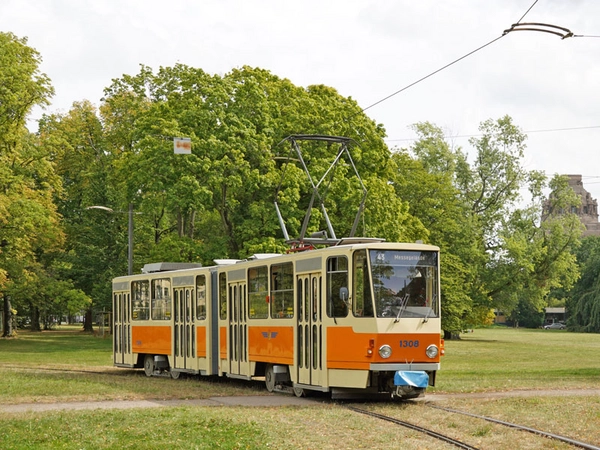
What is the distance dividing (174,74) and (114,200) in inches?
366

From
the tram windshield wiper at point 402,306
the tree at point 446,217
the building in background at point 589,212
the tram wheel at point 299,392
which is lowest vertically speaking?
the tram wheel at point 299,392

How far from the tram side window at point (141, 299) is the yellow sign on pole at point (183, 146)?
11.8m

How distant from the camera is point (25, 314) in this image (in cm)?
8838

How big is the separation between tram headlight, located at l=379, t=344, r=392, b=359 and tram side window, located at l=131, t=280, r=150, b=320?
482 inches

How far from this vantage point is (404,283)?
1942 cm

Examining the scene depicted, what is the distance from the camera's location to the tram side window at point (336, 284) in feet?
64.2

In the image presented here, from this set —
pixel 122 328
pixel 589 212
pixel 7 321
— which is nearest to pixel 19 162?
pixel 7 321

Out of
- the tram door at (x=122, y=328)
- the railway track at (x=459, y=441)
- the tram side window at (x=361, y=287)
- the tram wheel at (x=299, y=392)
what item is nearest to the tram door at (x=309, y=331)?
the tram wheel at (x=299, y=392)

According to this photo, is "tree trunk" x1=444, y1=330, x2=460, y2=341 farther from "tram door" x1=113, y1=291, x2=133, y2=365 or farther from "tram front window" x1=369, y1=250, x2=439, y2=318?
"tram front window" x1=369, y1=250, x2=439, y2=318

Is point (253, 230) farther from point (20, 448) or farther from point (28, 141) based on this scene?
point (20, 448)

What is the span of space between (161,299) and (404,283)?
11140 mm

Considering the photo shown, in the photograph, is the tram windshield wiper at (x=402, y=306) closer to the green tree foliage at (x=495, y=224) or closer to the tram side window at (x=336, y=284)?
the tram side window at (x=336, y=284)

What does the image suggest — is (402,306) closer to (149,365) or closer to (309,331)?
(309,331)

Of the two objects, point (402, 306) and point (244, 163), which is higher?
point (244, 163)
